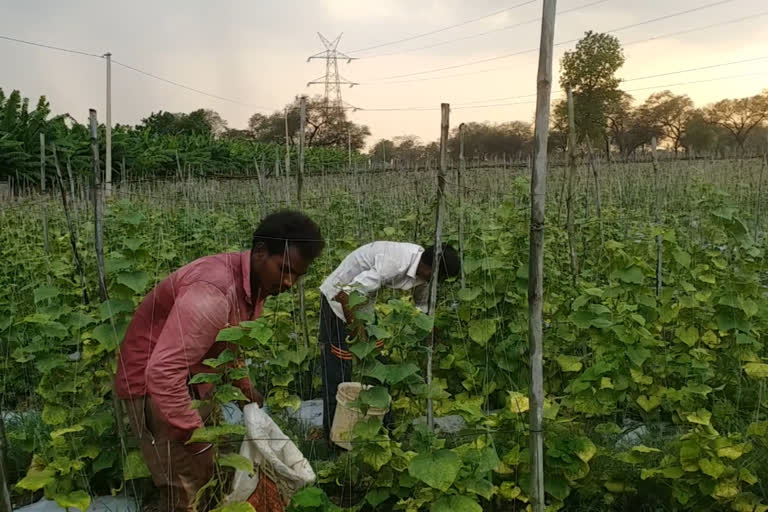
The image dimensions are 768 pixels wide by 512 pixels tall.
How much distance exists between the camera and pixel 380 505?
2.62 meters

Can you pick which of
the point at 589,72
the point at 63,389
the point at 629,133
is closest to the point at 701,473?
the point at 63,389

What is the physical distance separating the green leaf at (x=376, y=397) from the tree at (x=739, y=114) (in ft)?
198

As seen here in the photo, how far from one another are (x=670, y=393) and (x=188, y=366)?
2.06 m

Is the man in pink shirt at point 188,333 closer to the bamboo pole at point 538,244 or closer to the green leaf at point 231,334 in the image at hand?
the green leaf at point 231,334

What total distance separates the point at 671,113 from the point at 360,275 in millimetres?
62598

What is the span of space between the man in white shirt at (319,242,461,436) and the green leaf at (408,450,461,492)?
1297 millimetres

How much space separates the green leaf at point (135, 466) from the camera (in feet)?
8.34

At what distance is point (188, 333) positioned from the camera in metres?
2.02

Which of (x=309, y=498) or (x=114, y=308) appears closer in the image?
(x=309, y=498)

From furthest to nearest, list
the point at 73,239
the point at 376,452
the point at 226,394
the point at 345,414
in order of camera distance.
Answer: the point at 73,239
the point at 345,414
the point at 376,452
the point at 226,394

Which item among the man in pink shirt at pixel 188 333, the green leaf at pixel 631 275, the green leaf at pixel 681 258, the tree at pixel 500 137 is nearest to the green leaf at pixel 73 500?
the man in pink shirt at pixel 188 333

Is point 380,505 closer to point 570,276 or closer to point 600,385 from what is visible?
point 600,385

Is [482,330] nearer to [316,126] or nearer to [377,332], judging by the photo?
[377,332]

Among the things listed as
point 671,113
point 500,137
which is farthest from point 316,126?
point 671,113
